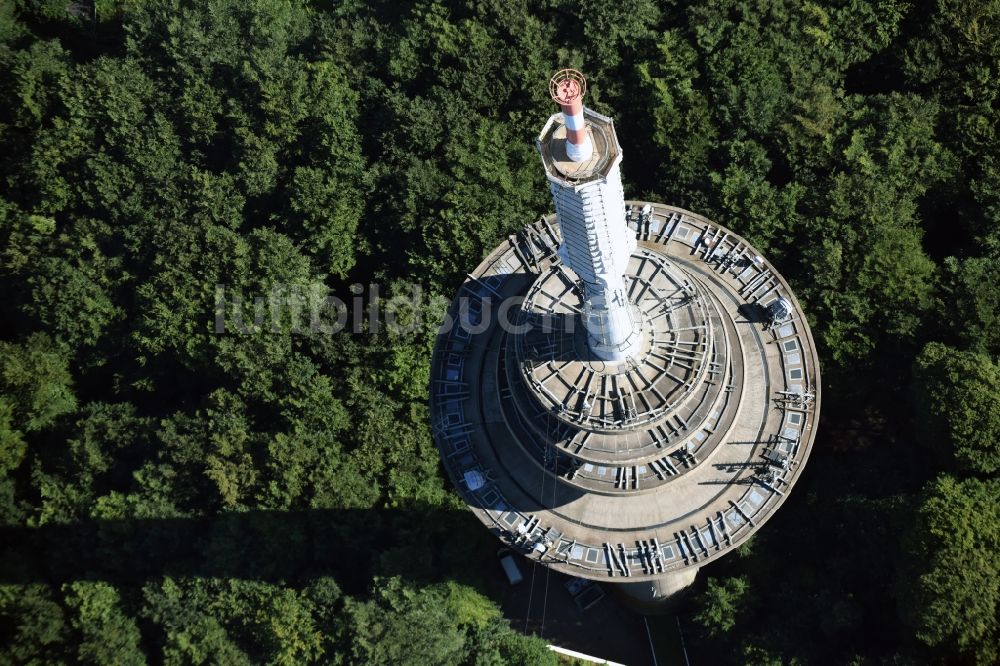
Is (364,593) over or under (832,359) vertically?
under

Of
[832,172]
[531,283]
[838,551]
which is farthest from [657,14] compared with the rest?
[838,551]

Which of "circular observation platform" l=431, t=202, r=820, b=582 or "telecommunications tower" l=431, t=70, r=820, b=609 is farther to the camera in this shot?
"circular observation platform" l=431, t=202, r=820, b=582

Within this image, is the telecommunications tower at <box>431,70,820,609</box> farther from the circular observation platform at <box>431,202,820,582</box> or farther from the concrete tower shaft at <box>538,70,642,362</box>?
the concrete tower shaft at <box>538,70,642,362</box>

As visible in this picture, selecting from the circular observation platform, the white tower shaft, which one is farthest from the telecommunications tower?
the white tower shaft

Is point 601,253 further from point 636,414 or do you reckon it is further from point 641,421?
point 641,421

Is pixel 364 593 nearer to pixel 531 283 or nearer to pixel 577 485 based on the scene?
pixel 577 485

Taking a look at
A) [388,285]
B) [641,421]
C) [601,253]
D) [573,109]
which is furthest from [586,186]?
[388,285]

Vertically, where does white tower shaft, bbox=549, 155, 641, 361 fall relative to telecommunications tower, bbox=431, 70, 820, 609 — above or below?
above
